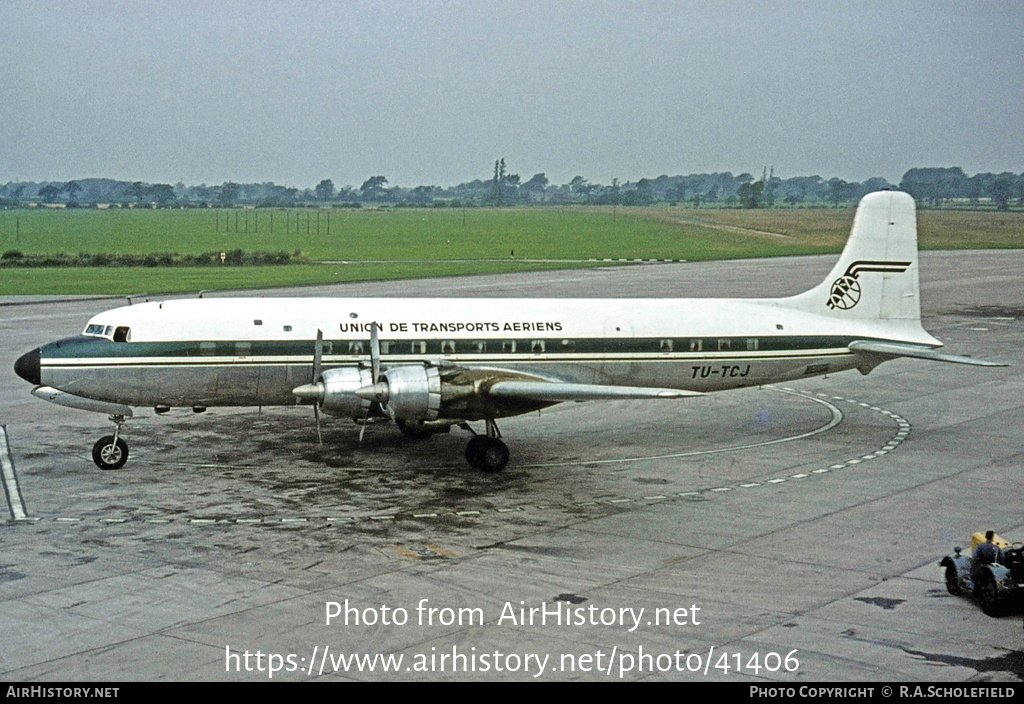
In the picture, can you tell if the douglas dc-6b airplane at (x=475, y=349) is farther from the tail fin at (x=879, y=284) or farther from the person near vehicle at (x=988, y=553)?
the person near vehicle at (x=988, y=553)

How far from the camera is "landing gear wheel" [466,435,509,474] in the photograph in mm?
26906

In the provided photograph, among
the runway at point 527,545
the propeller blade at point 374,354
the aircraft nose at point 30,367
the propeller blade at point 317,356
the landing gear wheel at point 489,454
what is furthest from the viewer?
the landing gear wheel at point 489,454

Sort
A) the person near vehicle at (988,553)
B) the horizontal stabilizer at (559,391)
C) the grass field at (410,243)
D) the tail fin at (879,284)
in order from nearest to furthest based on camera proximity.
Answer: the person near vehicle at (988,553), the horizontal stabilizer at (559,391), the tail fin at (879,284), the grass field at (410,243)

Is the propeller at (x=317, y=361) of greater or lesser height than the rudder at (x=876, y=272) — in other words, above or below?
below

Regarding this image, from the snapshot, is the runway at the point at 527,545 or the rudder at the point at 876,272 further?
the rudder at the point at 876,272

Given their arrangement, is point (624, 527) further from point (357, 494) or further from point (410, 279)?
point (410, 279)

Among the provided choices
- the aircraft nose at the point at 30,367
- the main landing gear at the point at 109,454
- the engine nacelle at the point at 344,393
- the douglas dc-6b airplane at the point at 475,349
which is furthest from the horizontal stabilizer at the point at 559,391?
the aircraft nose at the point at 30,367

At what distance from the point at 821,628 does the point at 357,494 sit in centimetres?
1147

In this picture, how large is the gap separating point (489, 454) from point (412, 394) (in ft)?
9.65

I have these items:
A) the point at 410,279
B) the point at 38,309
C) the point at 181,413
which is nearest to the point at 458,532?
the point at 181,413

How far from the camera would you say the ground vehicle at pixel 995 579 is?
1725 cm

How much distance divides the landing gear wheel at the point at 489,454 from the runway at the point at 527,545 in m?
0.49

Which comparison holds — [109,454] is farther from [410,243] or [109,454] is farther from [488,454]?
[410,243]
